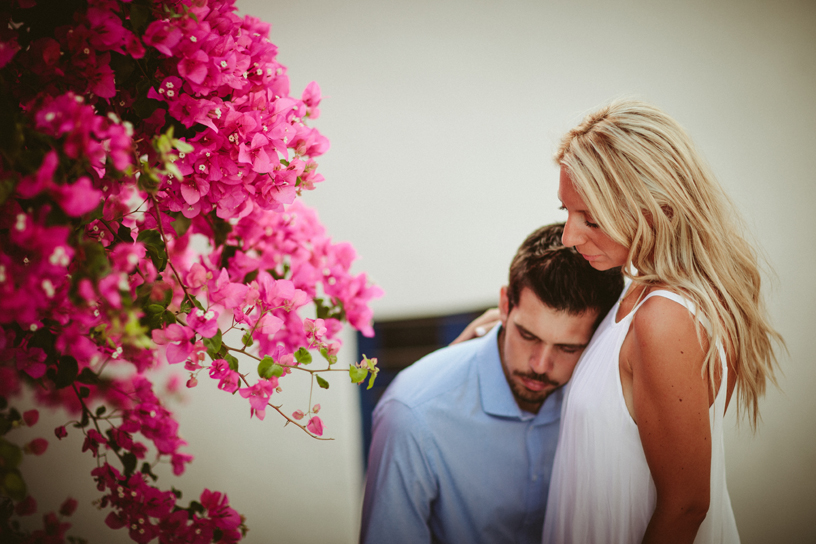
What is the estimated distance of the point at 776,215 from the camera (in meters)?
1.76

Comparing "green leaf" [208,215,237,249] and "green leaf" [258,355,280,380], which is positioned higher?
"green leaf" [208,215,237,249]

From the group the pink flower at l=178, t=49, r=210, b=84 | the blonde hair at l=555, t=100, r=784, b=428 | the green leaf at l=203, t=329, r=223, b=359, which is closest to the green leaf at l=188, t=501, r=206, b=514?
the green leaf at l=203, t=329, r=223, b=359

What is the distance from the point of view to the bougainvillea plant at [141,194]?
459 millimetres

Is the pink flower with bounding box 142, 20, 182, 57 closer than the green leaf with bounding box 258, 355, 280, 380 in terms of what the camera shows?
Yes

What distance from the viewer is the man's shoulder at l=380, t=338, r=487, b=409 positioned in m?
1.33

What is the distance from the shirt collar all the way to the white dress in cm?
24

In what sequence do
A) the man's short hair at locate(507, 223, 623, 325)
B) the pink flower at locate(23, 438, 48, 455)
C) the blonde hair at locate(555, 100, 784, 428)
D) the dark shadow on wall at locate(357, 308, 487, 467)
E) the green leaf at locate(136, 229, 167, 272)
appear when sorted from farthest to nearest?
the dark shadow on wall at locate(357, 308, 487, 467) < the man's short hair at locate(507, 223, 623, 325) < the blonde hair at locate(555, 100, 784, 428) < the green leaf at locate(136, 229, 167, 272) < the pink flower at locate(23, 438, 48, 455)

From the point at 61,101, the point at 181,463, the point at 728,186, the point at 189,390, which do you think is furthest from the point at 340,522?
the point at 728,186

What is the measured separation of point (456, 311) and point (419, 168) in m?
0.61

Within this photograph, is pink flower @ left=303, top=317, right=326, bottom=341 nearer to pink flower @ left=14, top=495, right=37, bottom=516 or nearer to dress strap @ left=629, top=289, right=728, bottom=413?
pink flower @ left=14, top=495, right=37, bottom=516

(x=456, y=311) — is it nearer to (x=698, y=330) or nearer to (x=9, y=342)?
(x=698, y=330)

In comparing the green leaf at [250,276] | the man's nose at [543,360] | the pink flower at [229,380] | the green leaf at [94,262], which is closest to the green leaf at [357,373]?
the pink flower at [229,380]

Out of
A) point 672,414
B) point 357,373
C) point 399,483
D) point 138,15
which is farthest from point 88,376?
point 672,414

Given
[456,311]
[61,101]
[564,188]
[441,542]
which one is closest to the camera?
[61,101]
